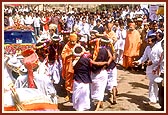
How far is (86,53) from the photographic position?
8336mm

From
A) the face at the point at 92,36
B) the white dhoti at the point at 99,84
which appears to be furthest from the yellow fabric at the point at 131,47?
the face at the point at 92,36

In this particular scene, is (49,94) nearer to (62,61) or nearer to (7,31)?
(62,61)

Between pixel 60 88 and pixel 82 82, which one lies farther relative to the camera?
pixel 60 88

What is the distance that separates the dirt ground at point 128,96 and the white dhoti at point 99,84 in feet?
0.79

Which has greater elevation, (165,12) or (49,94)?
(165,12)

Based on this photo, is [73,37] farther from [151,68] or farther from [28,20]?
[151,68]

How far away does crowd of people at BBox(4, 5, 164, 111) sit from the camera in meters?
8.40

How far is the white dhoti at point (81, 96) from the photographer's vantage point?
27.3ft

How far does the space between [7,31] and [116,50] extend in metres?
1.92

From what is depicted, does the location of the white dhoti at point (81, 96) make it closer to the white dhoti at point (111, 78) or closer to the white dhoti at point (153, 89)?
the white dhoti at point (111, 78)

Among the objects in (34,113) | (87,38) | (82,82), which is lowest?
(34,113)

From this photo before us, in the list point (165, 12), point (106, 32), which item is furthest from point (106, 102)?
point (165, 12)

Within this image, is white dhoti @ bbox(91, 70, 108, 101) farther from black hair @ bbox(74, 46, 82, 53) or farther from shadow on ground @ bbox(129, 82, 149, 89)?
shadow on ground @ bbox(129, 82, 149, 89)

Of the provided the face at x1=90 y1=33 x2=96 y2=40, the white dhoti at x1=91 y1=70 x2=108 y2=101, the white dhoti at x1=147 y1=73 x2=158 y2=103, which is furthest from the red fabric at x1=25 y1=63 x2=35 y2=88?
the white dhoti at x1=147 y1=73 x2=158 y2=103
